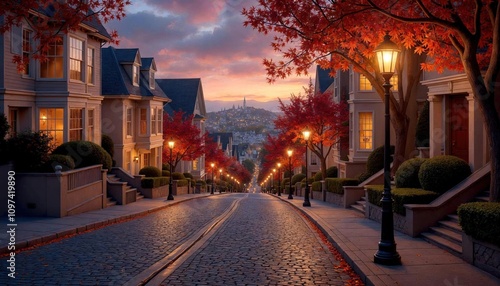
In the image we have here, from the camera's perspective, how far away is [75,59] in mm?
26031

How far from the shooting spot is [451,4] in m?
12.7

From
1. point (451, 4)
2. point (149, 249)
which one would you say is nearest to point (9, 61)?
point (149, 249)

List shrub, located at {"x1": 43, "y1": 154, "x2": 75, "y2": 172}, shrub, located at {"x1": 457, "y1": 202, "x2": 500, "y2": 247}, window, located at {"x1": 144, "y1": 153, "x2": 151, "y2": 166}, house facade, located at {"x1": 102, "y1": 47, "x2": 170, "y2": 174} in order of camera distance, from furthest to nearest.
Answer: window, located at {"x1": 144, "y1": 153, "x2": 151, "y2": 166}
house facade, located at {"x1": 102, "y1": 47, "x2": 170, "y2": 174}
shrub, located at {"x1": 43, "y1": 154, "x2": 75, "y2": 172}
shrub, located at {"x1": 457, "y1": 202, "x2": 500, "y2": 247}

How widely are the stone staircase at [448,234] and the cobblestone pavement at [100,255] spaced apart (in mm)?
6705

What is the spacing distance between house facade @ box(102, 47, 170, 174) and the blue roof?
2257 centimetres

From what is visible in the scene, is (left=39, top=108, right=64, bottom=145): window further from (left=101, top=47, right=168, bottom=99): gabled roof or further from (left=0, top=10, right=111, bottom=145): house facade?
(left=101, top=47, right=168, bottom=99): gabled roof

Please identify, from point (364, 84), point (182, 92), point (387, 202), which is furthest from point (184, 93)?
point (387, 202)

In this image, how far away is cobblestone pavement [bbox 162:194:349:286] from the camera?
9.55m

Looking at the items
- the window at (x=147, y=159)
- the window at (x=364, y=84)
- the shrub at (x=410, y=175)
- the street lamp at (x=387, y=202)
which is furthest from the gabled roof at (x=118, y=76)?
the street lamp at (x=387, y=202)

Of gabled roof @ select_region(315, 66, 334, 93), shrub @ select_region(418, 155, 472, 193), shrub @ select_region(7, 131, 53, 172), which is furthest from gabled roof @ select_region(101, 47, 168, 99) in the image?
shrub @ select_region(418, 155, 472, 193)

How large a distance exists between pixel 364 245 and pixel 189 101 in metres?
55.3

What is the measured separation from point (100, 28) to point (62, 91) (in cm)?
693

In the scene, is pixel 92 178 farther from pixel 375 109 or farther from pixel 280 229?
pixel 375 109

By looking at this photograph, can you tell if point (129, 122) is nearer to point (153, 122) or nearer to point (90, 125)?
point (153, 122)
